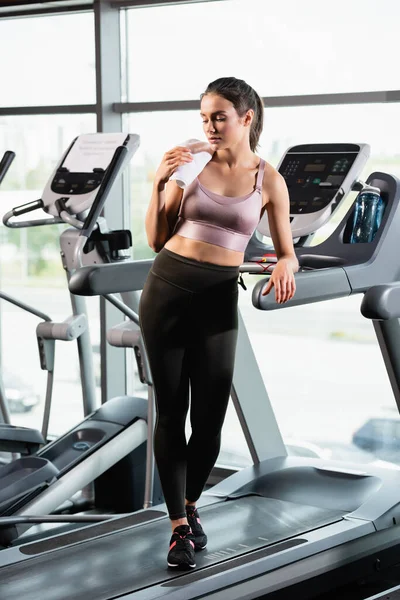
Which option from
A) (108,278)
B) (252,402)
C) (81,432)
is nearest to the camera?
(108,278)

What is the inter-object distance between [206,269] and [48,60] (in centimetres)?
301

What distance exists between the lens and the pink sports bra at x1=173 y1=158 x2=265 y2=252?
2.48 metres

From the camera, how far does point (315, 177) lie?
3191 millimetres

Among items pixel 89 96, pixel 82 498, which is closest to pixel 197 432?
pixel 82 498

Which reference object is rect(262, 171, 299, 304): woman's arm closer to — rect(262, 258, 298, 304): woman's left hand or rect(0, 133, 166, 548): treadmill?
rect(262, 258, 298, 304): woman's left hand

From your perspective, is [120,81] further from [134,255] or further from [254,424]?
[254,424]

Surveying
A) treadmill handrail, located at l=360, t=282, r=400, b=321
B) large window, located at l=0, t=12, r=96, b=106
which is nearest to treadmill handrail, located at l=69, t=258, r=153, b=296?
treadmill handrail, located at l=360, t=282, r=400, b=321

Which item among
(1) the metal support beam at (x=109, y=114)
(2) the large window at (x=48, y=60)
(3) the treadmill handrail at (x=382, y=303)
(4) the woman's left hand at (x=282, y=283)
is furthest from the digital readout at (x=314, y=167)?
(2) the large window at (x=48, y=60)

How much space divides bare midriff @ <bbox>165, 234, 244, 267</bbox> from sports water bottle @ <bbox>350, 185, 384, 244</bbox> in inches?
30.2

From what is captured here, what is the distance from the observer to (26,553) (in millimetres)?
2977

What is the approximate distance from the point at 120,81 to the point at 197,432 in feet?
8.73

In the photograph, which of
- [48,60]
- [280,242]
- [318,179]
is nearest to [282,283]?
[280,242]

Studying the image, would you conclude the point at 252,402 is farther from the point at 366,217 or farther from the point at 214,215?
the point at 214,215

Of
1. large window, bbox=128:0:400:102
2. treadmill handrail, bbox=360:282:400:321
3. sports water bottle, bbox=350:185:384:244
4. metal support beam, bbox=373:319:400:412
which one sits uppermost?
large window, bbox=128:0:400:102
